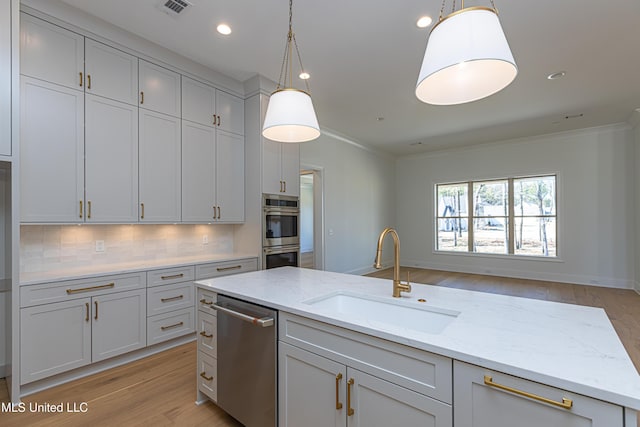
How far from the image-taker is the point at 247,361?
1.72m

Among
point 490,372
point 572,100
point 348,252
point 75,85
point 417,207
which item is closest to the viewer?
point 490,372

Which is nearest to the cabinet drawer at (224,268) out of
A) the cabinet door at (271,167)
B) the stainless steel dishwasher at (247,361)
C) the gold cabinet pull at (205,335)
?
the cabinet door at (271,167)

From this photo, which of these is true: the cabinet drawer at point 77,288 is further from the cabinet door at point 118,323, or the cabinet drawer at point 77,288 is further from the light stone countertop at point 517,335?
the light stone countertop at point 517,335

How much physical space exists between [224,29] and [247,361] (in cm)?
275

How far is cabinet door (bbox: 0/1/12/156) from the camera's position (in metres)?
2.00

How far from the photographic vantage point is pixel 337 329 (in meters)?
1.32

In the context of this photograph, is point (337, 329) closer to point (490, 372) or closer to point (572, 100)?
point (490, 372)

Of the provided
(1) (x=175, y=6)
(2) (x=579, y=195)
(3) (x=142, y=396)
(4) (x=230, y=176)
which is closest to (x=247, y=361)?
(3) (x=142, y=396)

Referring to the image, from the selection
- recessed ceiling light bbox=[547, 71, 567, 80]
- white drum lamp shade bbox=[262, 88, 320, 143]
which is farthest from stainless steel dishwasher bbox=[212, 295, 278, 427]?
recessed ceiling light bbox=[547, 71, 567, 80]

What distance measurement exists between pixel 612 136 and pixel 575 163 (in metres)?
0.67

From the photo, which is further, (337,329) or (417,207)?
(417,207)

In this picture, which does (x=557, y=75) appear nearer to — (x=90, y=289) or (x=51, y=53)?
(x=51, y=53)

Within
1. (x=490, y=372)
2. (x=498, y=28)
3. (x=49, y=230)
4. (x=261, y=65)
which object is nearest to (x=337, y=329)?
(x=490, y=372)

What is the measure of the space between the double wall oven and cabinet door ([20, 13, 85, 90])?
2092 millimetres
